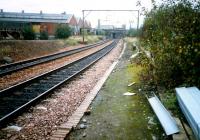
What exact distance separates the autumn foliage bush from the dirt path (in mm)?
1124

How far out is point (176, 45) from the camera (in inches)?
340

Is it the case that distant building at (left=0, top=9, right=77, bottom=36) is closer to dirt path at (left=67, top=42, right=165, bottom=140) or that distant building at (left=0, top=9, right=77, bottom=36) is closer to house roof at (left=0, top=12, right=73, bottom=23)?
house roof at (left=0, top=12, right=73, bottom=23)

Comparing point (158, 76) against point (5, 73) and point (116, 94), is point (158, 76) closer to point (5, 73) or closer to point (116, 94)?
point (116, 94)

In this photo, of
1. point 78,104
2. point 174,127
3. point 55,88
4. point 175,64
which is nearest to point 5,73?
point 55,88

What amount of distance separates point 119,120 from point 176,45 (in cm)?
318

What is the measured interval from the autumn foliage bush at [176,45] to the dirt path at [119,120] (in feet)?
3.69

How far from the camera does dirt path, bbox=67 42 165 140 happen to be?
595 centimetres

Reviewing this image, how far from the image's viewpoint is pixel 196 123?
4723mm

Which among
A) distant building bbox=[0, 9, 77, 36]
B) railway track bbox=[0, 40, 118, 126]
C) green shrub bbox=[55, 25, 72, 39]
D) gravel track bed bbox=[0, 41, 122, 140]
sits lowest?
gravel track bed bbox=[0, 41, 122, 140]

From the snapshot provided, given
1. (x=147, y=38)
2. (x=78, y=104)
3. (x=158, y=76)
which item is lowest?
(x=78, y=104)

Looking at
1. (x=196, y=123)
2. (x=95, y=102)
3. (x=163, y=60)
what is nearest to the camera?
(x=196, y=123)

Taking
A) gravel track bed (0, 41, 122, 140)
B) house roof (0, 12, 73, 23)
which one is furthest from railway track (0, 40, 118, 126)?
house roof (0, 12, 73, 23)

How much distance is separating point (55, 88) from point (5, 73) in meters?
4.27

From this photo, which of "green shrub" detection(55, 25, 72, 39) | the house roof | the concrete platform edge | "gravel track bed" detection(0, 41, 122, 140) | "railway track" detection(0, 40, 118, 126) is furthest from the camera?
the house roof
